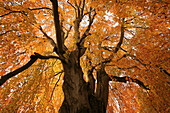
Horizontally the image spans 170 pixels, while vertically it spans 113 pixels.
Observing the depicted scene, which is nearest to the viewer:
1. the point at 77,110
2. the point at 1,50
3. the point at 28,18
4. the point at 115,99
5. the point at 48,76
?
the point at 77,110

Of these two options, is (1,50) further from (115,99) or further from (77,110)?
(115,99)

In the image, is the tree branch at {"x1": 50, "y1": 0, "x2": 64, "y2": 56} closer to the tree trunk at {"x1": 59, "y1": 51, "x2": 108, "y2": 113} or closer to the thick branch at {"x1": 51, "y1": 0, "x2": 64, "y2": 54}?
the thick branch at {"x1": 51, "y1": 0, "x2": 64, "y2": 54}

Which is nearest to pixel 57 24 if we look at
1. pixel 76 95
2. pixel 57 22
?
pixel 57 22

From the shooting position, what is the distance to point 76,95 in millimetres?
3732

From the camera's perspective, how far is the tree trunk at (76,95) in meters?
3.56

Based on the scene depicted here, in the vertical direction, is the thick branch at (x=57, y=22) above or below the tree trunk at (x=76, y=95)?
above

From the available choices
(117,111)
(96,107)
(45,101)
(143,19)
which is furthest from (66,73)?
(117,111)

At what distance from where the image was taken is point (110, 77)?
5.12 metres

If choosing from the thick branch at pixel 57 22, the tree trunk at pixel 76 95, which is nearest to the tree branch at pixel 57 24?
the thick branch at pixel 57 22

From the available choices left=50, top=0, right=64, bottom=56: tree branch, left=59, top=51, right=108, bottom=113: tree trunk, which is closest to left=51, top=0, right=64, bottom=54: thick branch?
left=50, top=0, right=64, bottom=56: tree branch

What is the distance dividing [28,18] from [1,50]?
1.76m

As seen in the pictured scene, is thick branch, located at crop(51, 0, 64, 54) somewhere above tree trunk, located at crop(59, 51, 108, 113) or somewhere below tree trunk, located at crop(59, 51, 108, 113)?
above

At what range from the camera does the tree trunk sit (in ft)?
11.7

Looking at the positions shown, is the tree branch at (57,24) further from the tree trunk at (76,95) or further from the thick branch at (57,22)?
the tree trunk at (76,95)
